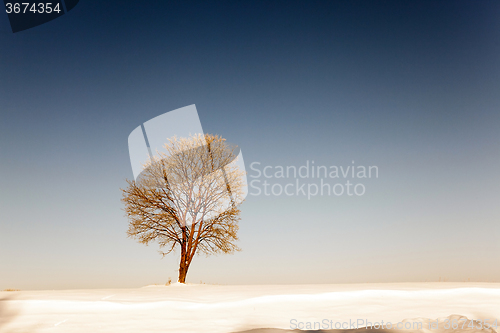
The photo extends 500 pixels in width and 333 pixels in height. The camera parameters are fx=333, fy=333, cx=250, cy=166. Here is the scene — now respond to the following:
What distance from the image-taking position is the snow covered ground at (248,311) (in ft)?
14.3

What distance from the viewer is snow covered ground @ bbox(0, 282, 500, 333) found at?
4371mm

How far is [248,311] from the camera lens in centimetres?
521

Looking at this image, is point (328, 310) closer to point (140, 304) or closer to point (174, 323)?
point (174, 323)

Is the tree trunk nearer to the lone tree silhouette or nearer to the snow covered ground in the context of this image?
the lone tree silhouette

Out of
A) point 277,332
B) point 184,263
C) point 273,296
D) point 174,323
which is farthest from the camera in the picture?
point 184,263

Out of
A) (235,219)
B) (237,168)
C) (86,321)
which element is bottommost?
(86,321)

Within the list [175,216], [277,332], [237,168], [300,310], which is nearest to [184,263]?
[175,216]

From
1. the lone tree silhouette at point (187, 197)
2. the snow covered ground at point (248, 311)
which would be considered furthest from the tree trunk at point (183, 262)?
the snow covered ground at point (248, 311)

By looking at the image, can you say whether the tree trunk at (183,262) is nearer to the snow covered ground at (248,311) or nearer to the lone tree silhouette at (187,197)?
the lone tree silhouette at (187,197)

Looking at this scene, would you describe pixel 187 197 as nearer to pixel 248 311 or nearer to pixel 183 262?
pixel 183 262

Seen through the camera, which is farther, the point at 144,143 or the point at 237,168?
the point at 237,168

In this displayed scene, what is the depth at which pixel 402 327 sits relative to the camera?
13.4ft

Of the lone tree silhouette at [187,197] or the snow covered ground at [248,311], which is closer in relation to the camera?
the snow covered ground at [248,311]

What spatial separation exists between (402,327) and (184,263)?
13.0 meters
